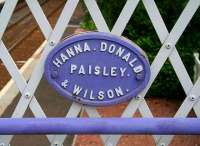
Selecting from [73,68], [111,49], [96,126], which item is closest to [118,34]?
[111,49]

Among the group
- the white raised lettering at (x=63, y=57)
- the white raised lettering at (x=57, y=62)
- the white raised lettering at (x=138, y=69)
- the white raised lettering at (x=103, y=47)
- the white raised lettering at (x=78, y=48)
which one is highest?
the white raised lettering at (x=103, y=47)

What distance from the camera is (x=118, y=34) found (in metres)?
2.95

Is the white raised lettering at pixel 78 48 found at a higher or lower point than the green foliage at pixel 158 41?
higher

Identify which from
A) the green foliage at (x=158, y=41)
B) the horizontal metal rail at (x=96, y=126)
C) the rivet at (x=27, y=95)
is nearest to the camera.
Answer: the horizontal metal rail at (x=96, y=126)

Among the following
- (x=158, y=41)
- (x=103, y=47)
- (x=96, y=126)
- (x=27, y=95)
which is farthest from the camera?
(x=158, y=41)

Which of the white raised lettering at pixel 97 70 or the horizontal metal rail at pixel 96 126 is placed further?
the white raised lettering at pixel 97 70

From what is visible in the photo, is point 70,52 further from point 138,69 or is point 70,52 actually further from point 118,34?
point 138,69

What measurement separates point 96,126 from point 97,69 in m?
0.82

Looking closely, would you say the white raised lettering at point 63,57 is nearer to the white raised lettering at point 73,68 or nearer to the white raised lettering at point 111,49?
the white raised lettering at point 73,68

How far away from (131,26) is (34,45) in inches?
216

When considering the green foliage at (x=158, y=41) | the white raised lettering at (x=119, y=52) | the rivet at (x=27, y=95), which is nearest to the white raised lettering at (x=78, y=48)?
the white raised lettering at (x=119, y=52)

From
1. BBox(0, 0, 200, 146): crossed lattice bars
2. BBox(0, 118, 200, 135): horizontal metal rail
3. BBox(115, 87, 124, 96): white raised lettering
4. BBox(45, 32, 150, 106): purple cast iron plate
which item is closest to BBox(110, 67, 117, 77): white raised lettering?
BBox(45, 32, 150, 106): purple cast iron plate

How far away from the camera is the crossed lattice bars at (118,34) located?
2904 mm

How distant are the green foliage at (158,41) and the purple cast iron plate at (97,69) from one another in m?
4.20
